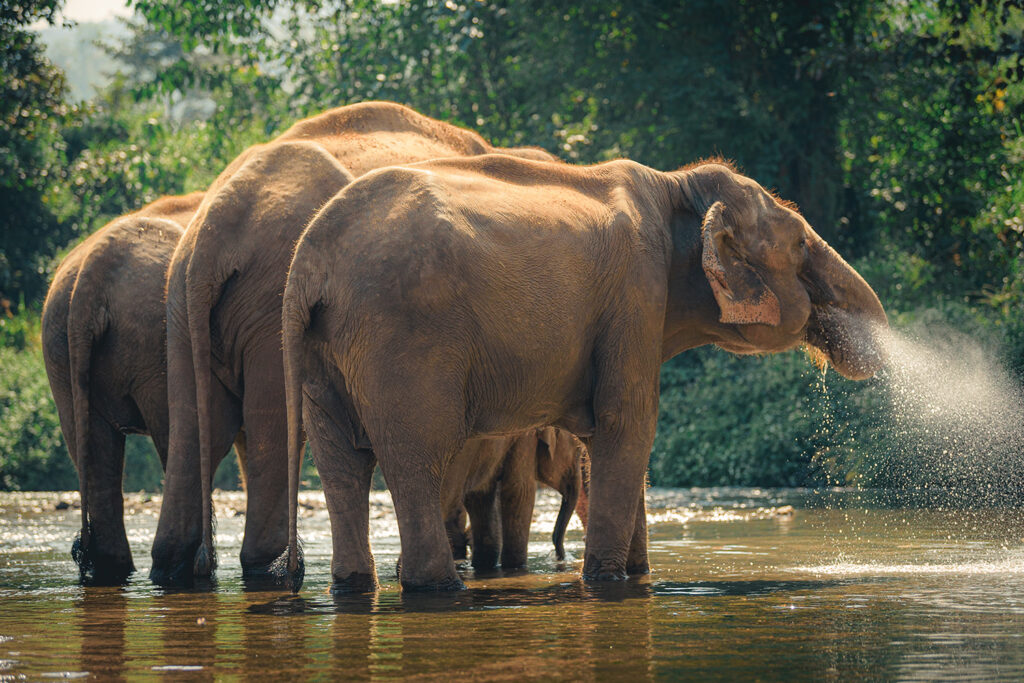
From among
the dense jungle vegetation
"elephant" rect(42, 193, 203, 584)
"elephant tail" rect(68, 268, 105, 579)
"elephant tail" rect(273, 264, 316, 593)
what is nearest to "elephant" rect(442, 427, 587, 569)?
"elephant tail" rect(273, 264, 316, 593)

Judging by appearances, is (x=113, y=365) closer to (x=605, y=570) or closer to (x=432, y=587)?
(x=432, y=587)

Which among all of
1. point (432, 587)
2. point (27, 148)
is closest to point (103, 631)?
point (432, 587)

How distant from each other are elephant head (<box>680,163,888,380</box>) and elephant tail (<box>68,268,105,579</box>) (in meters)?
3.93

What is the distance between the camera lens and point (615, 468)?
8766mm

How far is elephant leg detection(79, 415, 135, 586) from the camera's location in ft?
33.7

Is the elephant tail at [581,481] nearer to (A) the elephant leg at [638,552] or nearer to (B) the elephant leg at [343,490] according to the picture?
(A) the elephant leg at [638,552]

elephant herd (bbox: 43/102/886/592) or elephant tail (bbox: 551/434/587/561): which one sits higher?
elephant herd (bbox: 43/102/886/592)

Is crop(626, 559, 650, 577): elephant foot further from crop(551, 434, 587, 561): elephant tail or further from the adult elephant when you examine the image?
the adult elephant

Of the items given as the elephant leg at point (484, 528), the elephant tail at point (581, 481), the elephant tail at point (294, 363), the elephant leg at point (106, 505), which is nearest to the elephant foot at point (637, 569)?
the elephant tail at point (581, 481)

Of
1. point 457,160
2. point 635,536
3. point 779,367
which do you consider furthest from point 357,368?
point 779,367

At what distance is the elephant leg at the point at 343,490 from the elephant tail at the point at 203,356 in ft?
3.36

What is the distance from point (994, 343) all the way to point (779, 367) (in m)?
5.12

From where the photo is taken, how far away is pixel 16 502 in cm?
1795

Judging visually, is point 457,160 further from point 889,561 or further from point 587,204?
point 889,561
